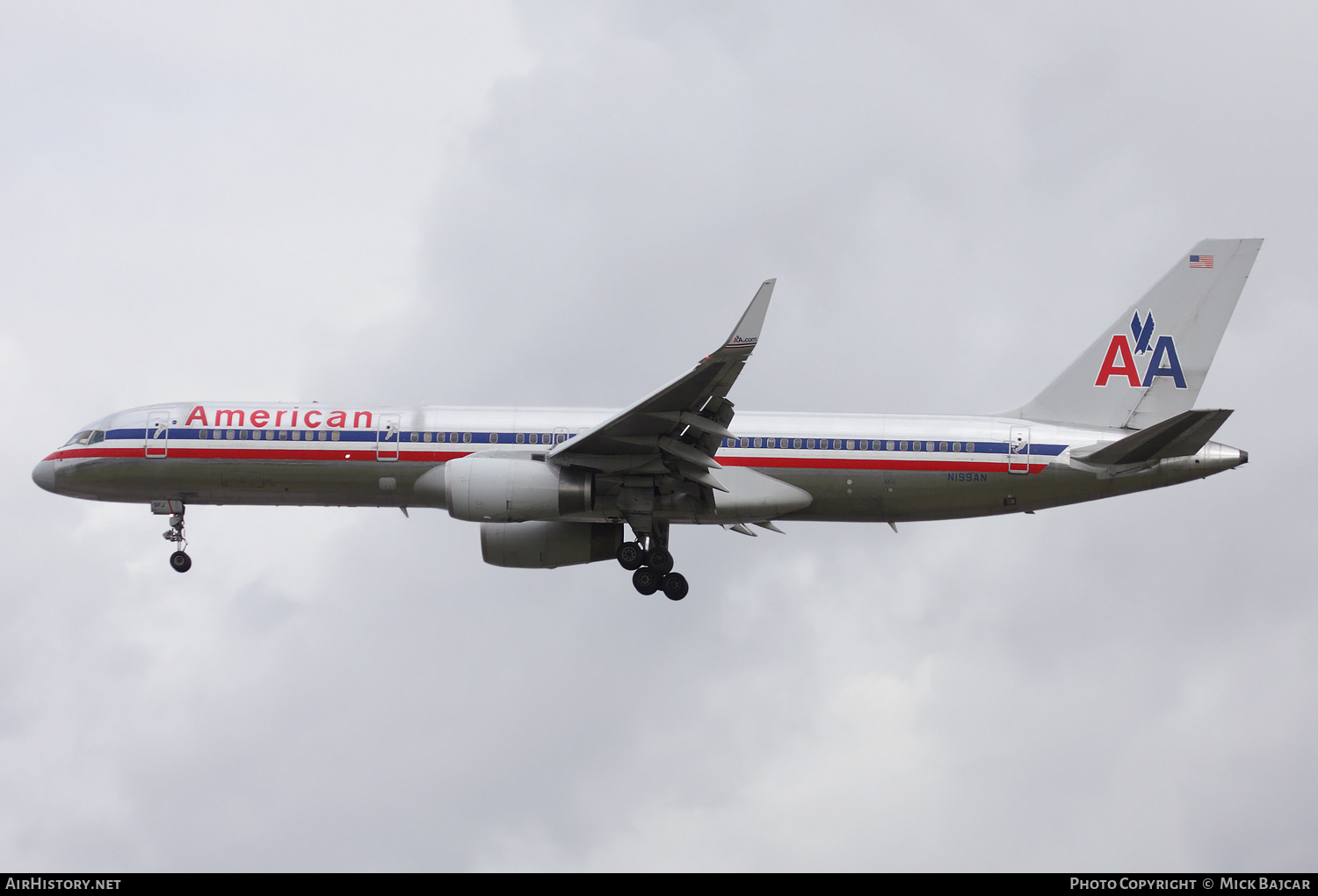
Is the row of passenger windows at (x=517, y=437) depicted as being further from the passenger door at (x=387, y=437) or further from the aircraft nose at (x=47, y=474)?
the aircraft nose at (x=47, y=474)

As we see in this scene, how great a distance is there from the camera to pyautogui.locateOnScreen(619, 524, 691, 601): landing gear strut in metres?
36.4

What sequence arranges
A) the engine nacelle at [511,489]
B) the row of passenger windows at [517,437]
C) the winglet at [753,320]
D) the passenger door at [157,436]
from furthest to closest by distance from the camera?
the passenger door at [157,436]
the row of passenger windows at [517,437]
the engine nacelle at [511,489]
the winglet at [753,320]

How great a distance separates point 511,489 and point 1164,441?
16477 millimetres

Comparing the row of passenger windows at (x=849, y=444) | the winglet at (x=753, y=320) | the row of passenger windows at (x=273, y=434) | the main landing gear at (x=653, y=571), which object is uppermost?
the row of passenger windows at (x=273, y=434)

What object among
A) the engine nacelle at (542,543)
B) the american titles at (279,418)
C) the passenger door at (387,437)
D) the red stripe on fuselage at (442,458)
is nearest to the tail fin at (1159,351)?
the red stripe on fuselage at (442,458)

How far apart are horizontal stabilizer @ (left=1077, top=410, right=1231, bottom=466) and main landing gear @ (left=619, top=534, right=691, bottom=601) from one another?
11.3m

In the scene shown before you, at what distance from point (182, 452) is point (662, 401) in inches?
567

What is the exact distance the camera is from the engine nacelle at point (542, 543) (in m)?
37.9

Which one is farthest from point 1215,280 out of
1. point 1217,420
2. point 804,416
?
point 804,416

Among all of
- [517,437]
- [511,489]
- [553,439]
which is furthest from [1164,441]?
[517,437]

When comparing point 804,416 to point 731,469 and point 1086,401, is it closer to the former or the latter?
point 731,469

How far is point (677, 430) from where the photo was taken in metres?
33.1

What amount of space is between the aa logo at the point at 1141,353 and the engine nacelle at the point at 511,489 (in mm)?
15293

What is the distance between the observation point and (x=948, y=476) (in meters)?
34.8
